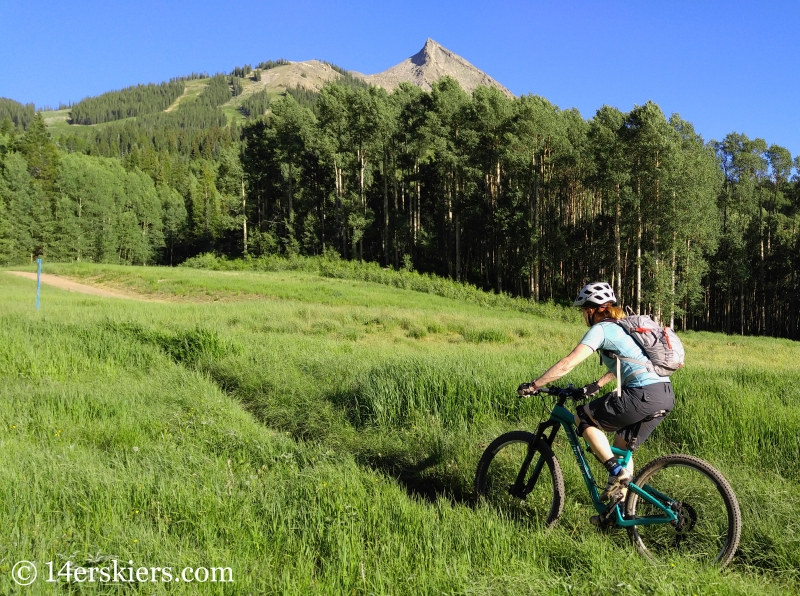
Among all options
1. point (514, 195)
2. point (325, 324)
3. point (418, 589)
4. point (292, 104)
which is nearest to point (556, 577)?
point (418, 589)

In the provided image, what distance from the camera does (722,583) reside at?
10.2 feet

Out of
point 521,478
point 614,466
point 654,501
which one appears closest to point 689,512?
point 654,501

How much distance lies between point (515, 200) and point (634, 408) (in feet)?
130

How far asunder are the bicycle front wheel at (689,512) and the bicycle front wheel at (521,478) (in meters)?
0.68

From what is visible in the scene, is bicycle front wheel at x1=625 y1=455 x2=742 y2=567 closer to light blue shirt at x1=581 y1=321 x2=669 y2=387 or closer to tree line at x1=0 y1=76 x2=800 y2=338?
light blue shirt at x1=581 y1=321 x2=669 y2=387

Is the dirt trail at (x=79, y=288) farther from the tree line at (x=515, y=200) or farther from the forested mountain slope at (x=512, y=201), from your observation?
the tree line at (x=515, y=200)

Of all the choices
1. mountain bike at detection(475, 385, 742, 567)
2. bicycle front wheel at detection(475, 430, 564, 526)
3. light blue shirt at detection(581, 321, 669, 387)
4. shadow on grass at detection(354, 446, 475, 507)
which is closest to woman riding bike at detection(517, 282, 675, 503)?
light blue shirt at detection(581, 321, 669, 387)

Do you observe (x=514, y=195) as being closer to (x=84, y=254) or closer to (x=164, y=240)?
(x=84, y=254)

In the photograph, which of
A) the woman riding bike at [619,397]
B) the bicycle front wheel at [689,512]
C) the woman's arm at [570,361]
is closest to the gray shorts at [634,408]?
the woman riding bike at [619,397]

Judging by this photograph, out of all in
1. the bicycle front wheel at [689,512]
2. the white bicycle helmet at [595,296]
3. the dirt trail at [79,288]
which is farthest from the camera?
the dirt trail at [79,288]

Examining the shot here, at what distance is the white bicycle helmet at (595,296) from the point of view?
423cm

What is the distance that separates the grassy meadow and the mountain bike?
206 millimetres

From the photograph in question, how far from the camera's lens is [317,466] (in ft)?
16.6

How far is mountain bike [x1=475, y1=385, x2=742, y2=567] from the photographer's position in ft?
12.4
